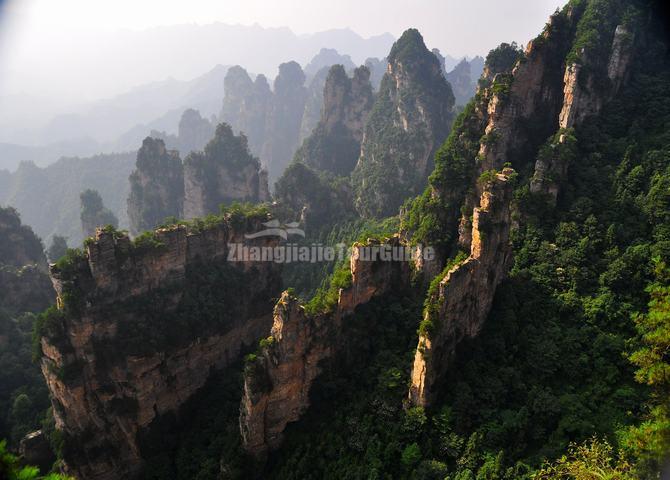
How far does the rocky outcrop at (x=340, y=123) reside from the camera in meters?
93.6

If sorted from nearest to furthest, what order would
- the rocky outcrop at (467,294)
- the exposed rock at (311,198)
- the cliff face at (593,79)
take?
the rocky outcrop at (467,294)
the cliff face at (593,79)
the exposed rock at (311,198)

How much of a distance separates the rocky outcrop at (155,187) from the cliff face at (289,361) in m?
59.9

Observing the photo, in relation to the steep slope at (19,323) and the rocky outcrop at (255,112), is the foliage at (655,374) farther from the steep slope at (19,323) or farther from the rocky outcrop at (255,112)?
the rocky outcrop at (255,112)

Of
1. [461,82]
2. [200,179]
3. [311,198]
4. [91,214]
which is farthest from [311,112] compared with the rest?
[91,214]

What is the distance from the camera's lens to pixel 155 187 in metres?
81.1

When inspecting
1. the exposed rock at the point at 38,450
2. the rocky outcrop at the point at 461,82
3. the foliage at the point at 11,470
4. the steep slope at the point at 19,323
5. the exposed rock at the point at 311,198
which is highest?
the rocky outcrop at the point at 461,82

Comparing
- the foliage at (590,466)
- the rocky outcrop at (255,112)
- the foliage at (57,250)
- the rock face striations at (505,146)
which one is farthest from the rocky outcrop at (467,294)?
the rocky outcrop at (255,112)

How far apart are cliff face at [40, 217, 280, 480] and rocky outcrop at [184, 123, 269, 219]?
4189cm

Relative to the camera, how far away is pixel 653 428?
1703cm

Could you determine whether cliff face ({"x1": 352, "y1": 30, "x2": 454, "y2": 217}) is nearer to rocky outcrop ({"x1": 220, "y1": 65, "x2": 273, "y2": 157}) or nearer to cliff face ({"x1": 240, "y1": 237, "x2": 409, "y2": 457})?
cliff face ({"x1": 240, "y1": 237, "x2": 409, "y2": 457})

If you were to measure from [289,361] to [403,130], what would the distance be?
6023cm

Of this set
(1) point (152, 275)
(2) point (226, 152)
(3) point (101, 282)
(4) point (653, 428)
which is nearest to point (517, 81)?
(4) point (653, 428)

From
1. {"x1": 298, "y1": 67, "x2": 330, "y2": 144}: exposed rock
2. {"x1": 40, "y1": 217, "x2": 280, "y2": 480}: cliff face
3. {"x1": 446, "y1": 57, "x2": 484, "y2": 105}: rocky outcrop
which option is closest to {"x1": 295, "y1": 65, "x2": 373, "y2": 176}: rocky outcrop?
{"x1": 298, "y1": 67, "x2": 330, "y2": 144}: exposed rock

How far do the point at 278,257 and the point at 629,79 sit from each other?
3153cm
